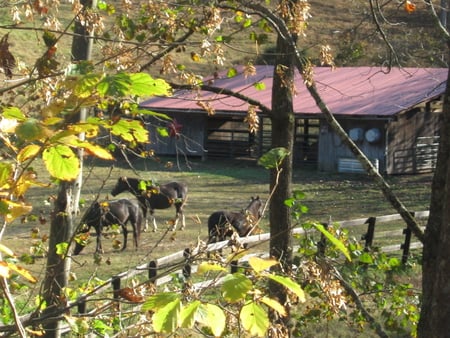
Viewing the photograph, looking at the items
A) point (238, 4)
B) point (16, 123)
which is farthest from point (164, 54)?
point (16, 123)

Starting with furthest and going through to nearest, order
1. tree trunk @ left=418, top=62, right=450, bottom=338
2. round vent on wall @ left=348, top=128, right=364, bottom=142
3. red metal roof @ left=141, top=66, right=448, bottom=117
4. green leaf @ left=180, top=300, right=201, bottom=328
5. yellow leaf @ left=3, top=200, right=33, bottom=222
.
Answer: round vent on wall @ left=348, top=128, right=364, bottom=142 → red metal roof @ left=141, top=66, right=448, bottom=117 → tree trunk @ left=418, top=62, right=450, bottom=338 → yellow leaf @ left=3, top=200, right=33, bottom=222 → green leaf @ left=180, top=300, right=201, bottom=328

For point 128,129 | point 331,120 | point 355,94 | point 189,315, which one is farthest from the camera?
point 355,94

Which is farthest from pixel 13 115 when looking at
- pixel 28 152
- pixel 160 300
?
pixel 160 300

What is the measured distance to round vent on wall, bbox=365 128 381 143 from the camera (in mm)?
33375

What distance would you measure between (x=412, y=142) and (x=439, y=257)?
30.4 meters

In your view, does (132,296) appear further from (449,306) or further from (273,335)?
(449,306)

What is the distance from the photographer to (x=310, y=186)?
30.7 m

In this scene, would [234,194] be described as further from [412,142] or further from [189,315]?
[189,315]

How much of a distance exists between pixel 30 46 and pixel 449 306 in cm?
4829

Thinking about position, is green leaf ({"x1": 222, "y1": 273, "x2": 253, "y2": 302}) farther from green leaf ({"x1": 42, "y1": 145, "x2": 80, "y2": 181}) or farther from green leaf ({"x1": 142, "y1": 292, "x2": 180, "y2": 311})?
green leaf ({"x1": 42, "y1": 145, "x2": 80, "y2": 181})

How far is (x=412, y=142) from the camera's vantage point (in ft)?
113

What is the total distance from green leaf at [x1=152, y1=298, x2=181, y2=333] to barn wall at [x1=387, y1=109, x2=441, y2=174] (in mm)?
32087

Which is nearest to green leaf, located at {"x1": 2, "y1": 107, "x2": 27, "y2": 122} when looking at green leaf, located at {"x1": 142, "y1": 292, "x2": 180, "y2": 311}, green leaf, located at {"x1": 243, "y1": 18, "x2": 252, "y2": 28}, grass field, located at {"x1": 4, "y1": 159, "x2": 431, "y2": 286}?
green leaf, located at {"x1": 142, "y1": 292, "x2": 180, "y2": 311}

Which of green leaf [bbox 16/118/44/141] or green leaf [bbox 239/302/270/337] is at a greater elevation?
green leaf [bbox 16/118/44/141]
